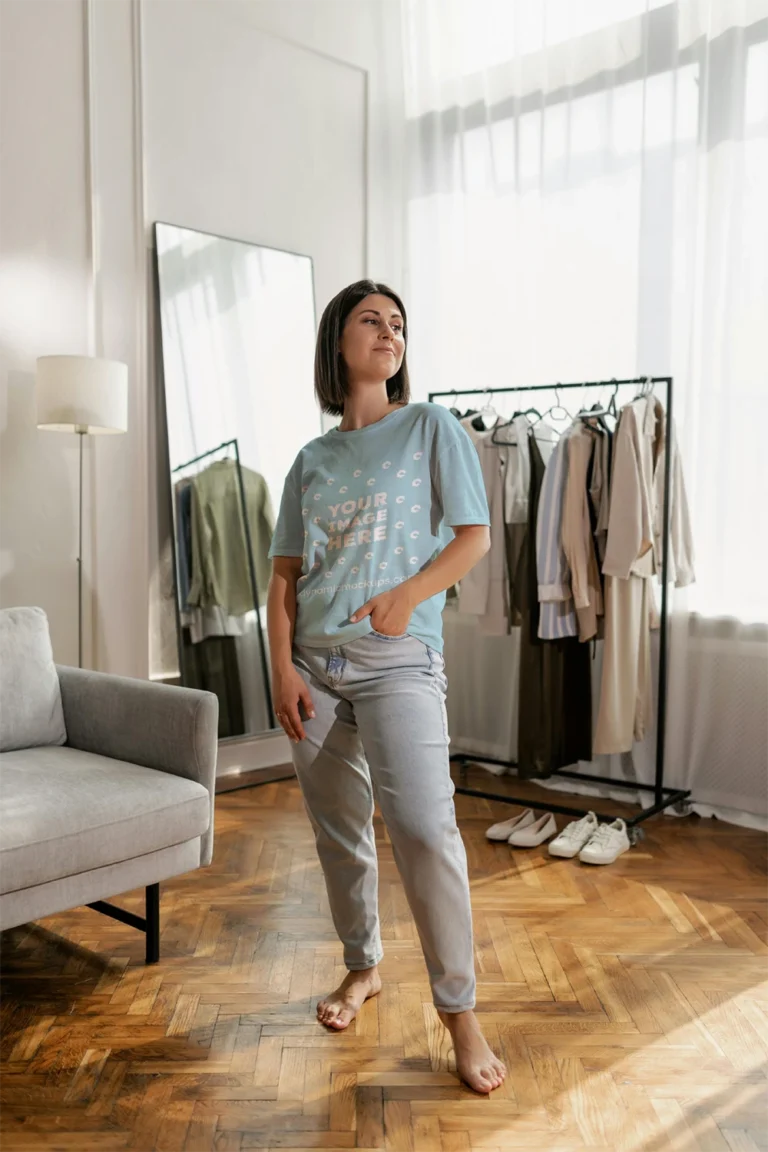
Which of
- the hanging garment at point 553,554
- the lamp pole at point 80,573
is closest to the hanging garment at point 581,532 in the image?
the hanging garment at point 553,554

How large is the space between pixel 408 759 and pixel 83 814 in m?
0.77

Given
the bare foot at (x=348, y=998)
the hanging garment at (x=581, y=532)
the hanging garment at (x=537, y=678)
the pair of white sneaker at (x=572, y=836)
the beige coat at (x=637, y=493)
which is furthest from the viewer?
the hanging garment at (x=537, y=678)

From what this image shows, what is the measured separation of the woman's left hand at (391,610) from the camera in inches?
74.3

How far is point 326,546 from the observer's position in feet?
6.63

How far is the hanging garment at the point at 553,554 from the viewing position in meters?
3.55

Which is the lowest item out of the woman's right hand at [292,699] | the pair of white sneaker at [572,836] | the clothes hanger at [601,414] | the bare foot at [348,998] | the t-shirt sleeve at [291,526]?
the pair of white sneaker at [572,836]

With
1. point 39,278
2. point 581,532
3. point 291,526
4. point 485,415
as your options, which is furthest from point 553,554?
point 39,278

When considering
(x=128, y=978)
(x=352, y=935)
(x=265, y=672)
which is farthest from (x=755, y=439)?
(x=128, y=978)

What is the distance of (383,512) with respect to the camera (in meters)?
1.96

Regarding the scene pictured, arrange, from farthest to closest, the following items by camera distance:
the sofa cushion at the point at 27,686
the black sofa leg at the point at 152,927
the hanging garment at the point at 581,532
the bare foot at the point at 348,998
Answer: the hanging garment at the point at 581,532, the sofa cushion at the point at 27,686, the black sofa leg at the point at 152,927, the bare foot at the point at 348,998

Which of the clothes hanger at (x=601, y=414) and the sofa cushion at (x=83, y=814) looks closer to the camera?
the sofa cushion at (x=83, y=814)

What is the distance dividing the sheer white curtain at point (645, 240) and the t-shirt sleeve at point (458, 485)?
2.10m

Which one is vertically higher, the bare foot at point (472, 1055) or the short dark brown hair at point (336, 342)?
the short dark brown hair at point (336, 342)

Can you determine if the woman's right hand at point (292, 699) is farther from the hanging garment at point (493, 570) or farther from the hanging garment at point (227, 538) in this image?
the hanging garment at point (227, 538)
